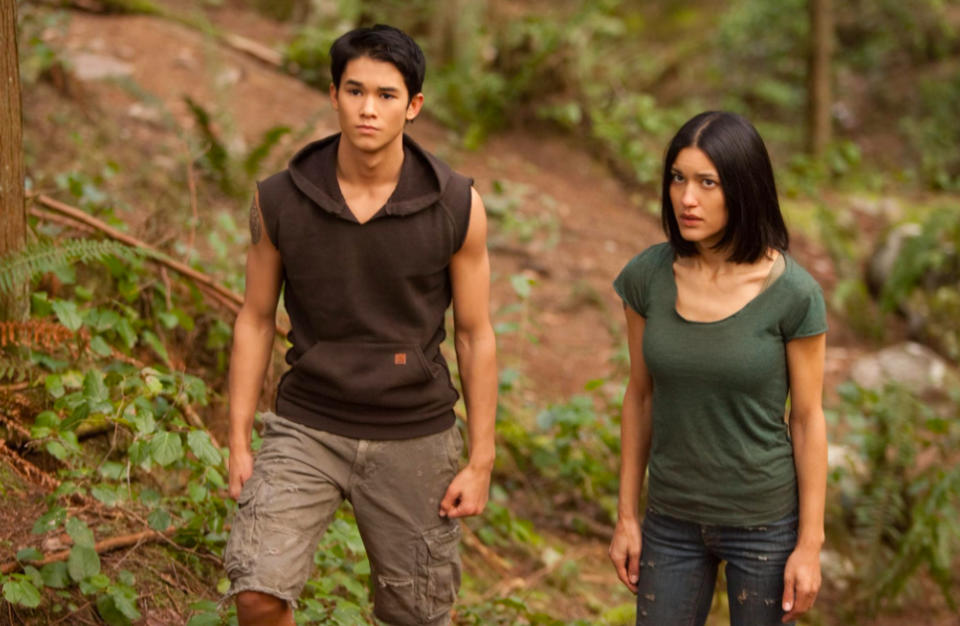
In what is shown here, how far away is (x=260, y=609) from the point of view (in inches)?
113

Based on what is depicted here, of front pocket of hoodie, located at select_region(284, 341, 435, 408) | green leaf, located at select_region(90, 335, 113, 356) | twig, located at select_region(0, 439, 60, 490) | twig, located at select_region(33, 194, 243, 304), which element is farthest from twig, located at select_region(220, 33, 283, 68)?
front pocket of hoodie, located at select_region(284, 341, 435, 408)

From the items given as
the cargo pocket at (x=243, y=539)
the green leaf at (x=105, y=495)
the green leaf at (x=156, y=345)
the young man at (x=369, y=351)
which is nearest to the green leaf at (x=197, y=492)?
the green leaf at (x=105, y=495)

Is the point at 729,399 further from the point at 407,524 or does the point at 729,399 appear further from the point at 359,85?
the point at 359,85

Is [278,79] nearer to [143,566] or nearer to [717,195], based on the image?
[143,566]

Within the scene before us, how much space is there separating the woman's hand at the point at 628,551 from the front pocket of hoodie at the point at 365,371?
2.47ft

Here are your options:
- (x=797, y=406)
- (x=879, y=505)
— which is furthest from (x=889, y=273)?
(x=797, y=406)

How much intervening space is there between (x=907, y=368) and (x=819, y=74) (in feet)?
18.8

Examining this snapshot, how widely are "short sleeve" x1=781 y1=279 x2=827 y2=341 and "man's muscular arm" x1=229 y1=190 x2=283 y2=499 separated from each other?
1.46 meters

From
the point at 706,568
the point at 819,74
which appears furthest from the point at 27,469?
the point at 819,74

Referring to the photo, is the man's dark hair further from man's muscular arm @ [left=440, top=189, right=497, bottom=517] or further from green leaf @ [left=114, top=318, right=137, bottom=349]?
green leaf @ [left=114, top=318, right=137, bottom=349]

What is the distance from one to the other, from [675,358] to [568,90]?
8264 mm

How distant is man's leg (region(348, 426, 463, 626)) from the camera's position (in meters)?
3.12

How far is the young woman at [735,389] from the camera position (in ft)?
9.60

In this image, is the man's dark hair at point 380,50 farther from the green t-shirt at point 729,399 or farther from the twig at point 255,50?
the twig at point 255,50
